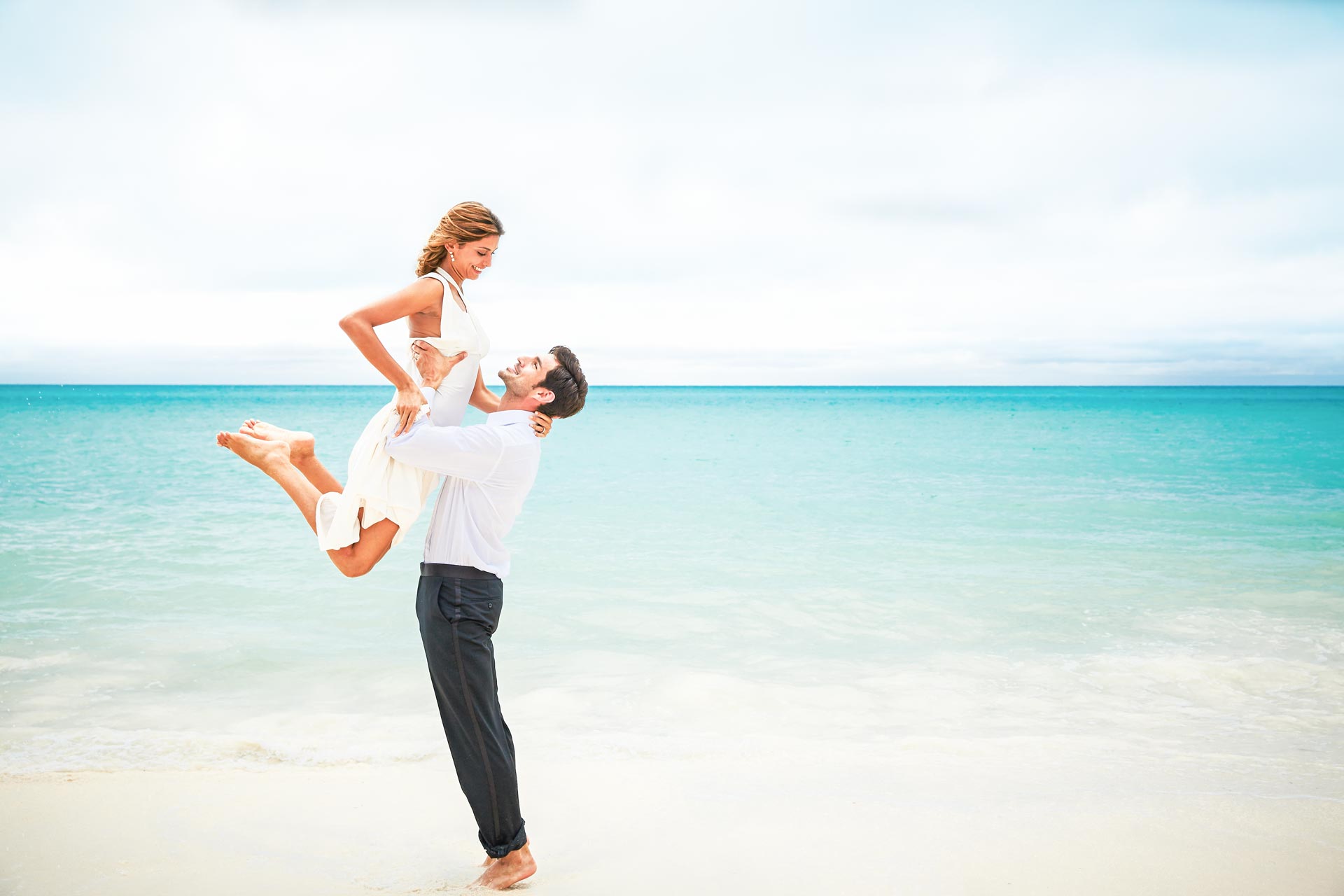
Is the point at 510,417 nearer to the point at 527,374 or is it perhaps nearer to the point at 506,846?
the point at 527,374

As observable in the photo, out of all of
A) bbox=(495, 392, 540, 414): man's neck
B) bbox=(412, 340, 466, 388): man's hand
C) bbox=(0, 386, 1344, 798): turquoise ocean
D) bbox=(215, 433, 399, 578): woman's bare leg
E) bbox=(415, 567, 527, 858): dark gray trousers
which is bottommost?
bbox=(0, 386, 1344, 798): turquoise ocean

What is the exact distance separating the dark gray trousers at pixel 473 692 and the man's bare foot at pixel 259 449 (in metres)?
0.74

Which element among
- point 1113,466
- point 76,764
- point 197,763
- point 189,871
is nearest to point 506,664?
point 197,763

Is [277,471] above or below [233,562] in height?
above

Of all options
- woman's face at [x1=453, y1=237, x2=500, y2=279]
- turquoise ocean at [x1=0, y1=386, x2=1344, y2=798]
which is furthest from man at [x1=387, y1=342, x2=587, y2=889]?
turquoise ocean at [x1=0, y1=386, x2=1344, y2=798]

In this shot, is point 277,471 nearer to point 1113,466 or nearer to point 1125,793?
point 1125,793

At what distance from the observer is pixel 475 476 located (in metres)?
3.07

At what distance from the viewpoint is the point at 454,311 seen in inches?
126

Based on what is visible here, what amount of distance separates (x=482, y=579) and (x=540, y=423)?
24.7 inches

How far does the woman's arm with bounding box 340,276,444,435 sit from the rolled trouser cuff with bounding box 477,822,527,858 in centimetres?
162

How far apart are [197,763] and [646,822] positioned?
2566mm

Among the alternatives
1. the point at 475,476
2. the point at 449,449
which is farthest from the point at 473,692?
the point at 449,449

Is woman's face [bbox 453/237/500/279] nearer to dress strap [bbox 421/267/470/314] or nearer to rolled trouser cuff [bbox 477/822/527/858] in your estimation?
dress strap [bbox 421/267/470/314]

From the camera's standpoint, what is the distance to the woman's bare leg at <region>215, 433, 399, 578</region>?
3.19m
